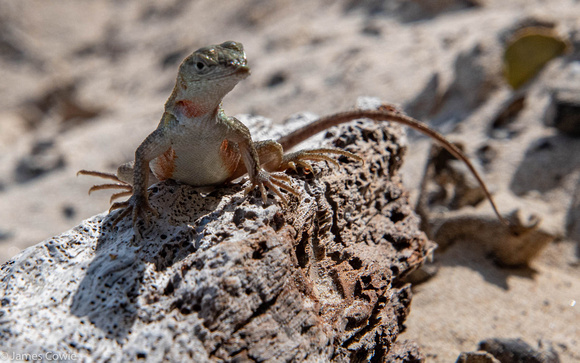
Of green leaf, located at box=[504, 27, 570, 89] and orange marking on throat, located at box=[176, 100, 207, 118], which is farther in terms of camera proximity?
green leaf, located at box=[504, 27, 570, 89]

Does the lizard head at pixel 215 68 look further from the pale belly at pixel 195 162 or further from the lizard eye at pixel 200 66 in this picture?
the pale belly at pixel 195 162

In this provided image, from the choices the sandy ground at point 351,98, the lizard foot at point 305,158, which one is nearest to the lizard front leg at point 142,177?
the lizard foot at point 305,158

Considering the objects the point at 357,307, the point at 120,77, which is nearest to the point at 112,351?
the point at 357,307

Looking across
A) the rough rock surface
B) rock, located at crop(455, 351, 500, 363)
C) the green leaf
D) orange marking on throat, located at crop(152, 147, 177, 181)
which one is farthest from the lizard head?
the green leaf

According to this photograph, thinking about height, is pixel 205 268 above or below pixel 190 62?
below

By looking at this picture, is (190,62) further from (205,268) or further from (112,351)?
(112,351)

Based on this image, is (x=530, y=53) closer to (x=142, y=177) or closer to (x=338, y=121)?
(x=338, y=121)

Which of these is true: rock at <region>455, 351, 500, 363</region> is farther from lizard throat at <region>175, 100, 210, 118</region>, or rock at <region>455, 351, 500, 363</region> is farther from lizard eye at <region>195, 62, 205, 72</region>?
lizard eye at <region>195, 62, 205, 72</region>
